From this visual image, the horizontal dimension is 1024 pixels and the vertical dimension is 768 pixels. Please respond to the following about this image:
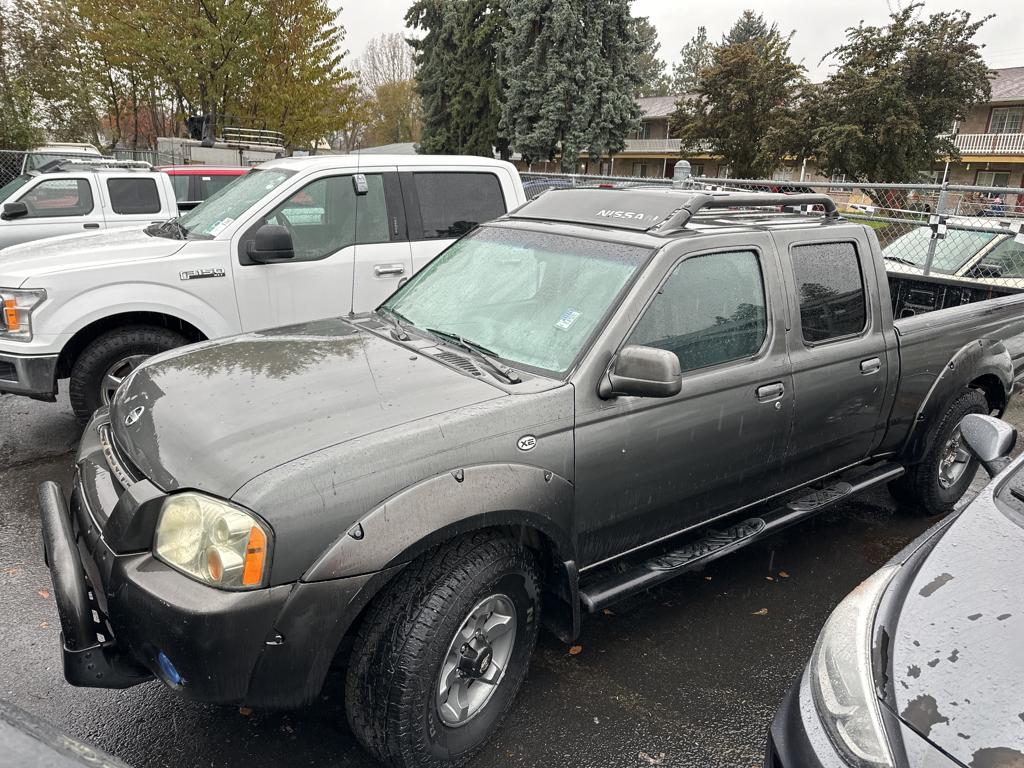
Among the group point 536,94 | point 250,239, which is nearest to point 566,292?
point 250,239

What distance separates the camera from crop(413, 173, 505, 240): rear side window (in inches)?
227

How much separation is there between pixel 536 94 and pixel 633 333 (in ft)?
96.4

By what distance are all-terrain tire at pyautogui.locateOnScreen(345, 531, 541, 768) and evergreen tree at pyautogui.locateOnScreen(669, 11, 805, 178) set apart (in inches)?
1285

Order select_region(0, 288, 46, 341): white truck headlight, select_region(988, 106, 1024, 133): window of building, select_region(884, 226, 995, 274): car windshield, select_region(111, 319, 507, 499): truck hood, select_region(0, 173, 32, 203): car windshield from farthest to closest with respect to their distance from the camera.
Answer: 1. select_region(988, 106, 1024, 133): window of building
2. select_region(0, 173, 32, 203): car windshield
3. select_region(884, 226, 995, 274): car windshield
4. select_region(0, 288, 46, 341): white truck headlight
5. select_region(111, 319, 507, 499): truck hood

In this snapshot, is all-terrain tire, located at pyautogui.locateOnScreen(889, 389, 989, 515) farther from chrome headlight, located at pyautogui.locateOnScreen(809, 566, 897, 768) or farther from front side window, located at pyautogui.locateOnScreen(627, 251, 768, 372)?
chrome headlight, located at pyautogui.locateOnScreen(809, 566, 897, 768)

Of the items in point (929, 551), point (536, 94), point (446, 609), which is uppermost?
point (536, 94)

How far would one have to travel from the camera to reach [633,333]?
9.25 feet

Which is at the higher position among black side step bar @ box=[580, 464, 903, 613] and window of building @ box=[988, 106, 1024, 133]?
window of building @ box=[988, 106, 1024, 133]

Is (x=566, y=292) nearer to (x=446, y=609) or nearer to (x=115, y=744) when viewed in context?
(x=446, y=609)

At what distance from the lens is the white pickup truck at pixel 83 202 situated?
9.12 meters

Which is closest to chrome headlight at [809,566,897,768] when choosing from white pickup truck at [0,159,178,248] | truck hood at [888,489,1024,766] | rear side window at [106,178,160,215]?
truck hood at [888,489,1024,766]

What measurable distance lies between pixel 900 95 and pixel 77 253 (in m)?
27.8

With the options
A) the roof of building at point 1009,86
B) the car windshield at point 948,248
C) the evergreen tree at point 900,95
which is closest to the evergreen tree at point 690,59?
the roof of building at point 1009,86

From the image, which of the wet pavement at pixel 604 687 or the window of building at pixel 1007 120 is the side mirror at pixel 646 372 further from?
the window of building at pixel 1007 120
